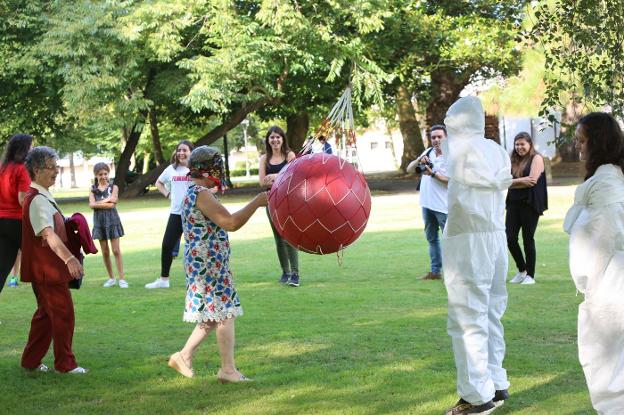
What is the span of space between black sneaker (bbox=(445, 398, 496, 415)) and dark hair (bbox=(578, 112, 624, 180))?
162 centimetres

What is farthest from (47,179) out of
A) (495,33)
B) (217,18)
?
(495,33)

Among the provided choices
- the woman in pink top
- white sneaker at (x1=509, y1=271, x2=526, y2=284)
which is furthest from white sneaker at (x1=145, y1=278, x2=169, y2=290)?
white sneaker at (x1=509, y1=271, x2=526, y2=284)

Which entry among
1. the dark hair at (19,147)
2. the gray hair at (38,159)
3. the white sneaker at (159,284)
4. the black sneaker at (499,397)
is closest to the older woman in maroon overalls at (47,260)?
the gray hair at (38,159)

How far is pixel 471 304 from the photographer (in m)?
6.00

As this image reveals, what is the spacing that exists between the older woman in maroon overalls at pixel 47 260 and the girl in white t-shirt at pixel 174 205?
509cm

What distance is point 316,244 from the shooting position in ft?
19.4

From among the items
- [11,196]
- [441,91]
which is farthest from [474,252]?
[441,91]

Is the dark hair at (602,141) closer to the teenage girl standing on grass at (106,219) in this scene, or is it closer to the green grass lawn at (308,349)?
the green grass lawn at (308,349)

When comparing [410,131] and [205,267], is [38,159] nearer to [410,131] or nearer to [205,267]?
[205,267]

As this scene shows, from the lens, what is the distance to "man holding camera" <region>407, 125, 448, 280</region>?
12.4m

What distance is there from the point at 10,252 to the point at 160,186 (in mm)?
4475

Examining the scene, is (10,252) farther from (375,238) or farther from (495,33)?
(495,33)

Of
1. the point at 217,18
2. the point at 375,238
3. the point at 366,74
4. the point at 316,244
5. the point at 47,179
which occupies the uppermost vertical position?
the point at 217,18

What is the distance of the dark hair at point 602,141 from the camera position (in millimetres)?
5680
